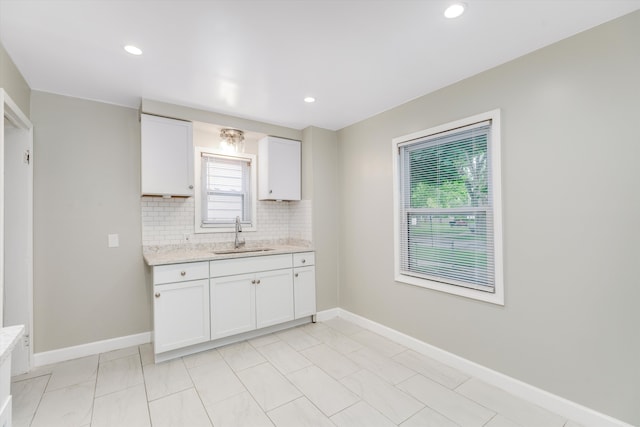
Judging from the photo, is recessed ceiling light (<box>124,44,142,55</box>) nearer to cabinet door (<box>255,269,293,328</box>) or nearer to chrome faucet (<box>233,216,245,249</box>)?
chrome faucet (<box>233,216,245,249</box>)

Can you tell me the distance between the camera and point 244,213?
3.79 m

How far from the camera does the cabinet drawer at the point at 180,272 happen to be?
2.57 metres

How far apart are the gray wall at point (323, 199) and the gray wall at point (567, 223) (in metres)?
1.51

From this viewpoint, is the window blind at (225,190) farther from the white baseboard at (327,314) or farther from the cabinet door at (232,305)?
the white baseboard at (327,314)

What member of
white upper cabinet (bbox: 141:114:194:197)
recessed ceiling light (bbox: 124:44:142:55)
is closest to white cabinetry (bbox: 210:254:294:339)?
white upper cabinet (bbox: 141:114:194:197)

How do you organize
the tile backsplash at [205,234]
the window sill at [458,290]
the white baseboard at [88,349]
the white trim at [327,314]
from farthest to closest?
the white trim at [327,314] < the tile backsplash at [205,234] < the white baseboard at [88,349] < the window sill at [458,290]

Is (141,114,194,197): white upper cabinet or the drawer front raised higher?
(141,114,194,197): white upper cabinet

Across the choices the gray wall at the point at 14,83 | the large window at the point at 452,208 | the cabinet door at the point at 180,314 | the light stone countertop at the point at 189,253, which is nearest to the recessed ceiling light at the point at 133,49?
the gray wall at the point at 14,83

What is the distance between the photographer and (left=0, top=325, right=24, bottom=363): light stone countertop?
1010mm

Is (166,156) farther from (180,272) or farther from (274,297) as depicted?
(274,297)

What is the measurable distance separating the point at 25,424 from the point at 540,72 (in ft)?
13.6

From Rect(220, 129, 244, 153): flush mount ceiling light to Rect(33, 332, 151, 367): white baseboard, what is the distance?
7.40 feet

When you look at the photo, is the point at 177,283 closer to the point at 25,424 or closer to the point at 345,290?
the point at 25,424

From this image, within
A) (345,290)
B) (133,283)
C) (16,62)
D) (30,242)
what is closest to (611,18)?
(345,290)
